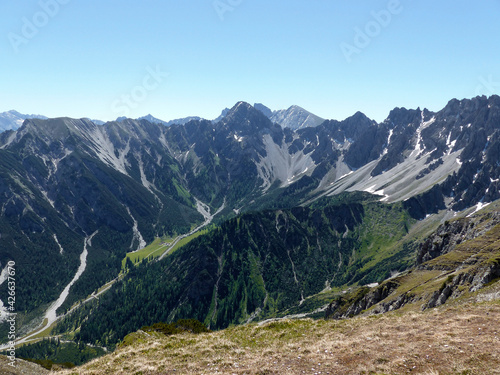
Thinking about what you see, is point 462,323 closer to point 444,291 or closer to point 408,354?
point 408,354

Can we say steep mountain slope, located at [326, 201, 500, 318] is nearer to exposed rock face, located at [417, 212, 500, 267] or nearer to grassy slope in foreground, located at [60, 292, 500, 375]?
exposed rock face, located at [417, 212, 500, 267]

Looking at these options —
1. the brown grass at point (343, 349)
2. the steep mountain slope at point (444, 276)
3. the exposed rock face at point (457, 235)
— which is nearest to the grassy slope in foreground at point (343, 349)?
the brown grass at point (343, 349)

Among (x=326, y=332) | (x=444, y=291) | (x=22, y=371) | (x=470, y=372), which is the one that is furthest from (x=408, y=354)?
(x=444, y=291)

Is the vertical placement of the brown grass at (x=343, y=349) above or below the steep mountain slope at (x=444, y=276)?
above

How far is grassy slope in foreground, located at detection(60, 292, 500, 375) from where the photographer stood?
25.0 meters

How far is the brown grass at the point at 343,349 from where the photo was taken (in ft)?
82.0

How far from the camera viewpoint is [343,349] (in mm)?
29594

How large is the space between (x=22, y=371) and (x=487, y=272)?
8730cm

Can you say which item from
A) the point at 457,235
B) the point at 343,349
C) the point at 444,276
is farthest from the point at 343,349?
the point at 457,235

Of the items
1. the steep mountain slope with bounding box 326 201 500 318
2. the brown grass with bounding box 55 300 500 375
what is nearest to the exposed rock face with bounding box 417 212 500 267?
the steep mountain slope with bounding box 326 201 500 318

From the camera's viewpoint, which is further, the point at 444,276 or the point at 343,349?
the point at 444,276

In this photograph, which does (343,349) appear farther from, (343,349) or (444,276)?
(444,276)

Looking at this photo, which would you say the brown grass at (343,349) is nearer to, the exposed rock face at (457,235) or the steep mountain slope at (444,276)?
the steep mountain slope at (444,276)

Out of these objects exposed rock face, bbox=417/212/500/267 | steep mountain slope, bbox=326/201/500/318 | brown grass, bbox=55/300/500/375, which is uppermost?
brown grass, bbox=55/300/500/375
